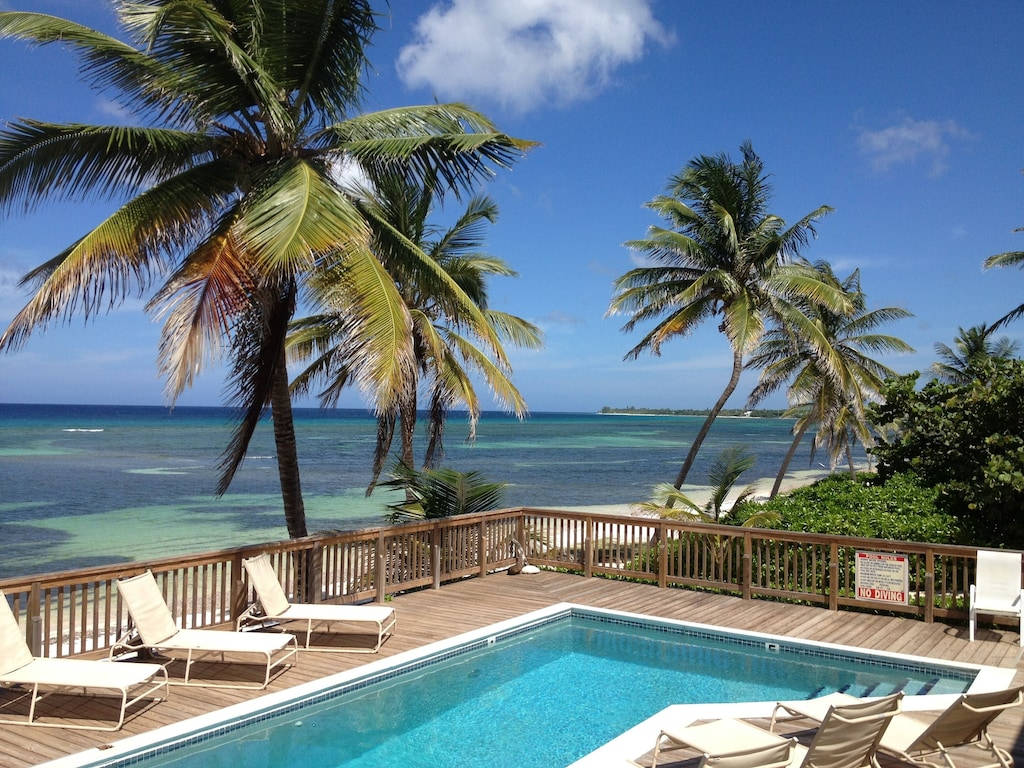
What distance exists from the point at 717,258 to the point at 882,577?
9.74 metres

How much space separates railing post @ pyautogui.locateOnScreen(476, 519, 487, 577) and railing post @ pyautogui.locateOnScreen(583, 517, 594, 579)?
1336mm

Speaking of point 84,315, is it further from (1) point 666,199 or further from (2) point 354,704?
(1) point 666,199

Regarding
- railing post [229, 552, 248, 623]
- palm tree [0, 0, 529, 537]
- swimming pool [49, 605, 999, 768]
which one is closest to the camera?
swimming pool [49, 605, 999, 768]

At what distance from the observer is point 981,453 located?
11.6 m

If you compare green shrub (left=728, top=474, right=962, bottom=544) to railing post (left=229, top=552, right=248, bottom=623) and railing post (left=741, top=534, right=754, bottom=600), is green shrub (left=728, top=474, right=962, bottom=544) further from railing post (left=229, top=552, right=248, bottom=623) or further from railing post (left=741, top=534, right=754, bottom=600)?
railing post (left=229, top=552, right=248, bottom=623)

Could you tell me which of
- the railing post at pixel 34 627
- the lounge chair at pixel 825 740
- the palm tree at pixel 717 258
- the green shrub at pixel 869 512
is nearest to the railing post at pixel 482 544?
the green shrub at pixel 869 512

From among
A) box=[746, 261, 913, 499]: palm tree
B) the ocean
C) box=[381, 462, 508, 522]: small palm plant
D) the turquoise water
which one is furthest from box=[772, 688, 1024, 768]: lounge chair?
box=[746, 261, 913, 499]: palm tree

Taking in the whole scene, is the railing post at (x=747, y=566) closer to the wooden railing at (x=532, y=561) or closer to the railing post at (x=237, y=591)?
the wooden railing at (x=532, y=561)

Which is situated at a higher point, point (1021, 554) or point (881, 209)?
point (881, 209)

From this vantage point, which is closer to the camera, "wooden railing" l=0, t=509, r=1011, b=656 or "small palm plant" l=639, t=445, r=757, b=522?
"wooden railing" l=0, t=509, r=1011, b=656

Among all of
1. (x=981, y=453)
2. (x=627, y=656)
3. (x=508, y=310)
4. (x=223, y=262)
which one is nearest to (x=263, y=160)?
(x=223, y=262)

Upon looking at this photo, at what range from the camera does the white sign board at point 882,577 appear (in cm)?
834

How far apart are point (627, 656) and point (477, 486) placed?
4224 mm

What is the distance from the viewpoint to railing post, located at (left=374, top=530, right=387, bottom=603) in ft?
28.5
